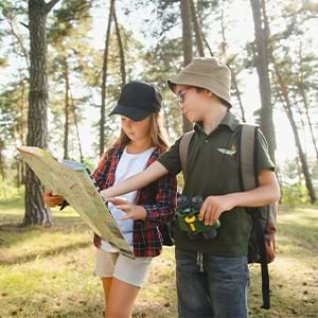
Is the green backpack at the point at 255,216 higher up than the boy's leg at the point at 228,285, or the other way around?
the green backpack at the point at 255,216

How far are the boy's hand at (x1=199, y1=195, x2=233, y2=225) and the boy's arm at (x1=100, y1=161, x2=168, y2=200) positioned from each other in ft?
1.68

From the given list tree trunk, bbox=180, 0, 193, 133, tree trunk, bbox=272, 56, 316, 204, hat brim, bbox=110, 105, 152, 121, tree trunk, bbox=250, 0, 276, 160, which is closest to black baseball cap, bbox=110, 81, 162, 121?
hat brim, bbox=110, 105, 152, 121

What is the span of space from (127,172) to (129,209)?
0.37m

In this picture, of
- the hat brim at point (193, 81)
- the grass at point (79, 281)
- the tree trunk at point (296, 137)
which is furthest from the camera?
the tree trunk at point (296, 137)

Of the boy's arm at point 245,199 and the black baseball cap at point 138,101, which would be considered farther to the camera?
the black baseball cap at point 138,101

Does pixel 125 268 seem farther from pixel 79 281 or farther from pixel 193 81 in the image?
pixel 79 281

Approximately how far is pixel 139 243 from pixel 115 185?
1.03 feet

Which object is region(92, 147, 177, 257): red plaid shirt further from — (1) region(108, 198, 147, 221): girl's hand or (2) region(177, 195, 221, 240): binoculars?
(2) region(177, 195, 221, 240): binoculars

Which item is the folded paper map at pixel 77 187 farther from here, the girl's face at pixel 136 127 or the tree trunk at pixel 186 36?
the tree trunk at pixel 186 36

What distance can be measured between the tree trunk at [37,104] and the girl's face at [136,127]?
18.9 ft

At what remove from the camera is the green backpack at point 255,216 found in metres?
2.06

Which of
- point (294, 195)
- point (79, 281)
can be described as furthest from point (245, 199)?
point (294, 195)

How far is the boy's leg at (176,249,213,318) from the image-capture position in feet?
7.28

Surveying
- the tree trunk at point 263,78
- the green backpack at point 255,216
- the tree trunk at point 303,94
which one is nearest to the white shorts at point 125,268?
the green backpack at point 255,216
